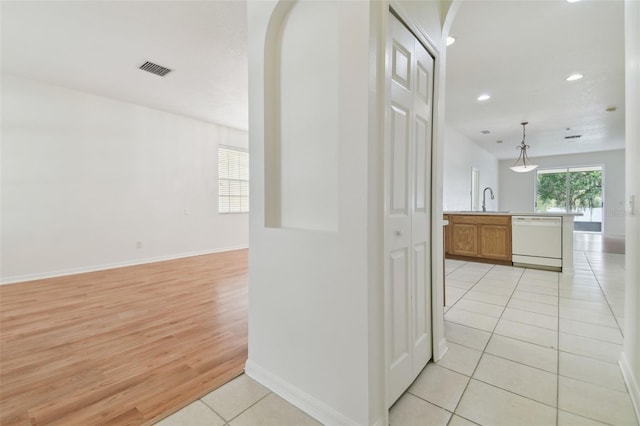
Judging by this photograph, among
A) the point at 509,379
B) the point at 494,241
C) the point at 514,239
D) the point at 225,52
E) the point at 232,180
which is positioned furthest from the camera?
the point at 232,180

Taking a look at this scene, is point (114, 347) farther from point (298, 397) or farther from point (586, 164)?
point (586, 164)

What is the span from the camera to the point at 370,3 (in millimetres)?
1247

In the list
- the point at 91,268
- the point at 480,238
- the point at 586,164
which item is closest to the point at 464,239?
the point at 480,238

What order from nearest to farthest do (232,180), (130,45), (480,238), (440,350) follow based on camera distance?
1. (440,350)
2. (130,45)
3. (480,238)
4. (232,180)

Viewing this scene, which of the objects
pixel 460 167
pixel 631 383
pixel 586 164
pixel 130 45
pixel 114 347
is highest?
pixel 130 45

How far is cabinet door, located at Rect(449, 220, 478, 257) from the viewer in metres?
5.21

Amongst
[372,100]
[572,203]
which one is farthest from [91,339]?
[572,203]

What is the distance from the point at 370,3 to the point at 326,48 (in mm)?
311

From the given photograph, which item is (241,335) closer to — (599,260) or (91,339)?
(91,339)

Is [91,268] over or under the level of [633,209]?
under

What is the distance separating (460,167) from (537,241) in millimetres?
3138

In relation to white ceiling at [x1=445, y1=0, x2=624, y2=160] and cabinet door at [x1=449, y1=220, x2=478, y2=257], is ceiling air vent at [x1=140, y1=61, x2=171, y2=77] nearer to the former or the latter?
white ceiling at [x1=445, y1=0, x2=624, y2=160]

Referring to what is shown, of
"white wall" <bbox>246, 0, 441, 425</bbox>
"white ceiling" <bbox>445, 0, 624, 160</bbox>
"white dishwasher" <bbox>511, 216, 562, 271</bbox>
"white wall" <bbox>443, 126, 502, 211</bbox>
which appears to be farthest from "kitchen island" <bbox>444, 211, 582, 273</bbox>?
"white wall" <bbox>246, 0, 441, 425</bbox>

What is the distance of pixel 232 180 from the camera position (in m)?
6.73
